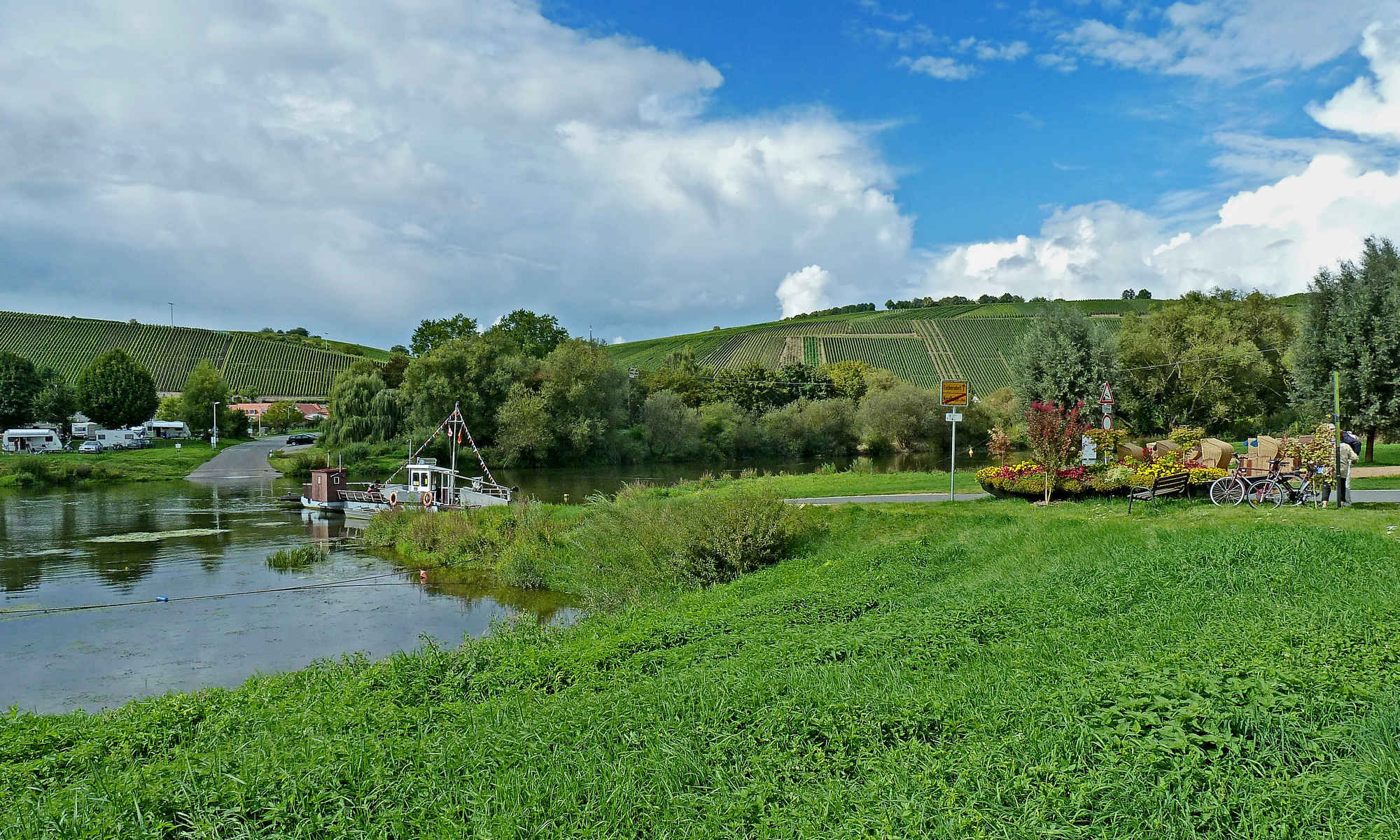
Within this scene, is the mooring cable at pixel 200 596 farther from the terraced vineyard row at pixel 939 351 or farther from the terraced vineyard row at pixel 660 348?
the terraced vineyard row at pixel 660 348

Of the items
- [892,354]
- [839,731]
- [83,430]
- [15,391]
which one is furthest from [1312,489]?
[892,354]

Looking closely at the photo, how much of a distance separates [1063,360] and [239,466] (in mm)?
55930

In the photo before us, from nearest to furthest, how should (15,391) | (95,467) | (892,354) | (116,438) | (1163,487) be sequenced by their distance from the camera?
A: 1. (1163,487)
2. (95,467)
3. (116,438)
4. (15,391)
5. (892,354)

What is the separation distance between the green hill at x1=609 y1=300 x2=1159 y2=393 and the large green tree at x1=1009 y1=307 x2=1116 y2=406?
56.3 metres

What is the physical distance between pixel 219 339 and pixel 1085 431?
14821 cm

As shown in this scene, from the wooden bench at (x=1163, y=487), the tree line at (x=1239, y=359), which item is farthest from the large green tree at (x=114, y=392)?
the wooden bench at (x=1163, y=487)

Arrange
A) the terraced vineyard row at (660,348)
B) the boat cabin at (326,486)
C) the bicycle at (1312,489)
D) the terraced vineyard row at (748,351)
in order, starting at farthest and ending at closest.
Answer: the terraced vineyard row at (660,348)
the terraced vineyard row at (748,351)
the boat cabin at (326,486)
the bicycle at (1312,489)

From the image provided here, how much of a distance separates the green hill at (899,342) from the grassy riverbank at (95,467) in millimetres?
64679

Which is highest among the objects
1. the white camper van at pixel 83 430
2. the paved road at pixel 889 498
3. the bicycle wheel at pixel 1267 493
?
the white camper van at pixel 83 430

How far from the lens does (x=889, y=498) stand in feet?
75.7

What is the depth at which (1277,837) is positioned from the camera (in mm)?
4527

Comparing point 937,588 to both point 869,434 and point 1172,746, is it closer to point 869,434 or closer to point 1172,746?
point 1172,746

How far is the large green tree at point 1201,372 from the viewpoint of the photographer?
46.9m

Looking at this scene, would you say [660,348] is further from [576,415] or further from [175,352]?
[576,415]
